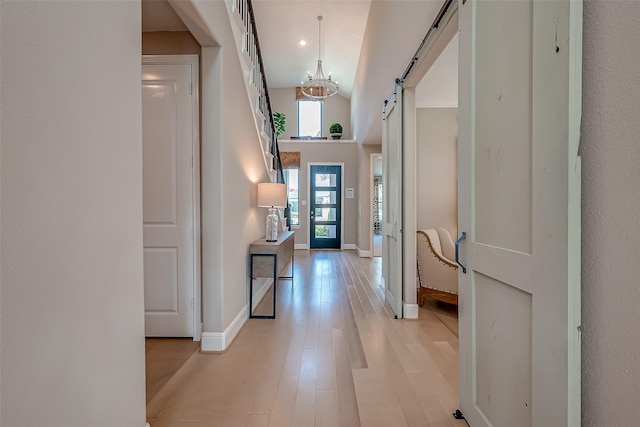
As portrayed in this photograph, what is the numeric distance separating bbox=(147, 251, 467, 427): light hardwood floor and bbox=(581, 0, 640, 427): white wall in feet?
3.40

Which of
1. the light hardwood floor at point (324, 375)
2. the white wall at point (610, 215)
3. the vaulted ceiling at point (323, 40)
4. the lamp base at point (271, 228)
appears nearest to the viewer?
the white wall at point (610, 215)

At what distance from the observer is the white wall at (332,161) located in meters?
8.93

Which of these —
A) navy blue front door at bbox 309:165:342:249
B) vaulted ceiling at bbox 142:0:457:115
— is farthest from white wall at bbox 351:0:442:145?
navy blue front door at bbox 309:165:342:249

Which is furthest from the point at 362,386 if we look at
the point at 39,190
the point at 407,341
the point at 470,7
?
the point at 470,7

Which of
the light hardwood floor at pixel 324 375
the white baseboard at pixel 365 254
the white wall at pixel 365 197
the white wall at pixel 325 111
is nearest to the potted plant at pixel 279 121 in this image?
the white wall at pixel 325 111

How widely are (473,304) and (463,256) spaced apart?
24cm

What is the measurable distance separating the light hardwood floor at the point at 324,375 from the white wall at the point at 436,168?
178cm

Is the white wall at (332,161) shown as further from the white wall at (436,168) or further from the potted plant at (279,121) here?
the white wall at (436,168)

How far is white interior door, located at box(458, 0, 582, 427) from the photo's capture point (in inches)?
38.1

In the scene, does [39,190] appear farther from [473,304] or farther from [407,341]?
[407,341]

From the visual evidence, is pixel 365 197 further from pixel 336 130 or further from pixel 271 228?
pixel 271 228

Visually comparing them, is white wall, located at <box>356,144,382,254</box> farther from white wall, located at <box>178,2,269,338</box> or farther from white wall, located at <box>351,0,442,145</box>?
A: white wall, located at <box>178,2,269,338</box>

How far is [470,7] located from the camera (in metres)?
1.57

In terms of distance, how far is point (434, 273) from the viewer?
3.68 metres
